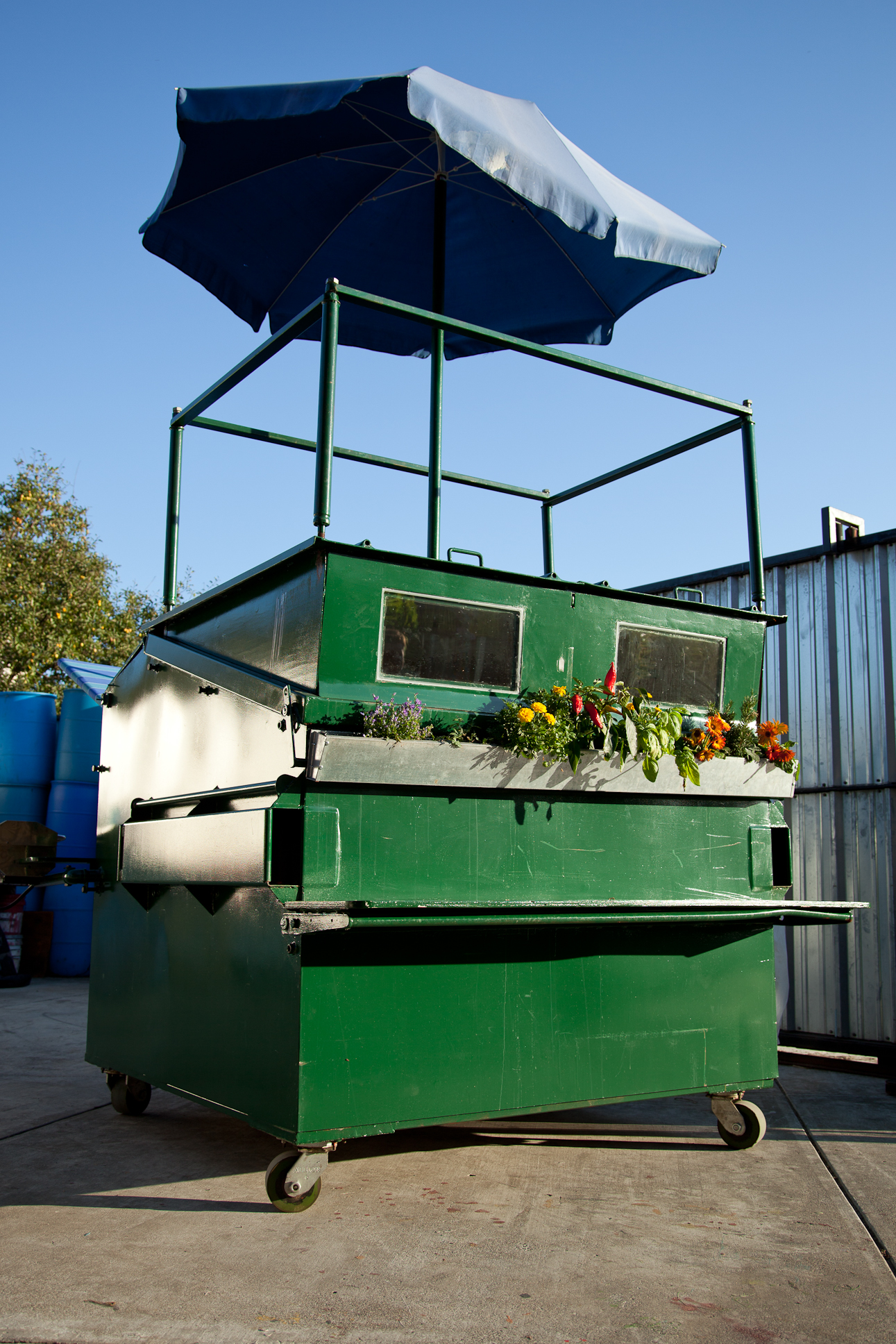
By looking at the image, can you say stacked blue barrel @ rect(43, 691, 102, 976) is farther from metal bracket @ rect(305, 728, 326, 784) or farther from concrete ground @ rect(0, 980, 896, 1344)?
metal bracket @ rect(305, 728, 326, 784)

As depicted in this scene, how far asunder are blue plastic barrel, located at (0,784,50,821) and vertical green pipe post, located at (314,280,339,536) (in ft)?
30.4

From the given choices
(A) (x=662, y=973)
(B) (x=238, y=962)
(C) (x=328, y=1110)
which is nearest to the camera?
(C) (x=328, y=1110)

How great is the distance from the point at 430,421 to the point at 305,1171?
3.66 metres

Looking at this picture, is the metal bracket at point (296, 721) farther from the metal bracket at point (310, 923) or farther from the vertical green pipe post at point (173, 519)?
the vertical green pipe post at point (173, 519)

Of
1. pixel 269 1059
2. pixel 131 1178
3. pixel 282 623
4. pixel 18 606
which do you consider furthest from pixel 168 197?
pixel 18 606

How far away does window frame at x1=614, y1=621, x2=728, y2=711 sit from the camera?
485 centimetres

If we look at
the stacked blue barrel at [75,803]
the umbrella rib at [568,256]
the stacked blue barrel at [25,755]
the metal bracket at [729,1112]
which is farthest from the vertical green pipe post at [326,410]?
the stacked blue barrel at [25,755]

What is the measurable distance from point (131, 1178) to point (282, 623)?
8.37 ft

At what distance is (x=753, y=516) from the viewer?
5324 mm

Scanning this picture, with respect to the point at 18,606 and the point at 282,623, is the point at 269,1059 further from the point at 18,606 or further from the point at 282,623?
the point at 18,606

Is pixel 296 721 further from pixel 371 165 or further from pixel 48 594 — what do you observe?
pixel 48 594

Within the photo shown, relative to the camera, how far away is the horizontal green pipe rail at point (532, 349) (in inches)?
173

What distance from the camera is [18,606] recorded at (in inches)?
676

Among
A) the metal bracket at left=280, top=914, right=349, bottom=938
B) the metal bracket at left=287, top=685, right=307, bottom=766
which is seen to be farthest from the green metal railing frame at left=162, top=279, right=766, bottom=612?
the metal bracket at left=280, top=914, right=349, bottom=938
